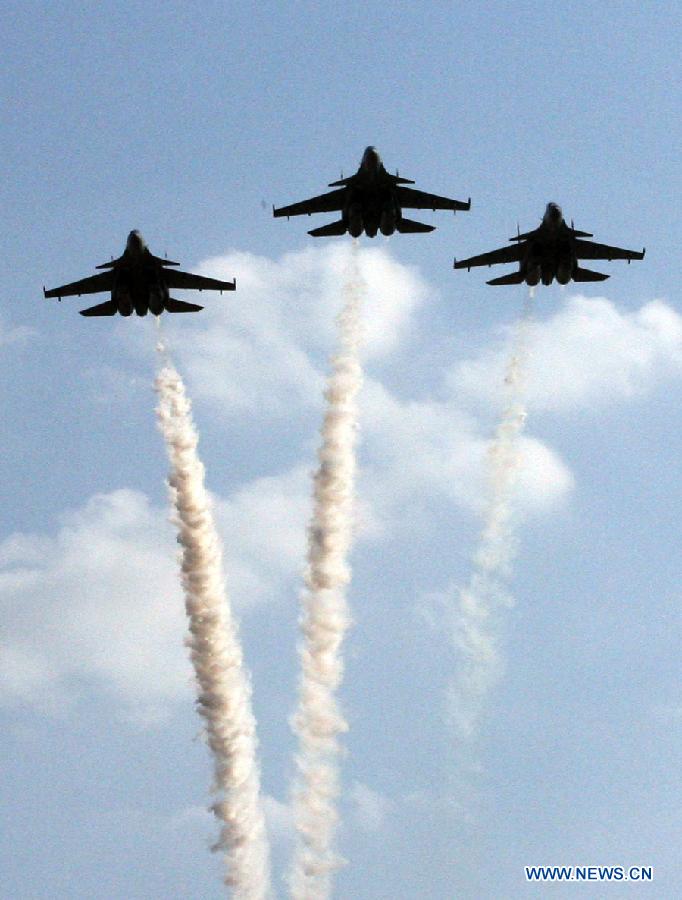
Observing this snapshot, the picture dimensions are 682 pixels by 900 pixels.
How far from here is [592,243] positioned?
3814 inches

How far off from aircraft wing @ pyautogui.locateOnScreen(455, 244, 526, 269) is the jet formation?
7 cm

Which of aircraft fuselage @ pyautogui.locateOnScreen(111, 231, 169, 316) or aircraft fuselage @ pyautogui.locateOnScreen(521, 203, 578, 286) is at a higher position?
aircraft fuselage @ pyautogui.locateOnScreen(521, 203, 578, 286)

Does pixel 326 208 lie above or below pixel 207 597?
above

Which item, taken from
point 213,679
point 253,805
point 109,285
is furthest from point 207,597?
point 109,285

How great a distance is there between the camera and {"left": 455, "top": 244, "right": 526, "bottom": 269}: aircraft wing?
9712 centimetres

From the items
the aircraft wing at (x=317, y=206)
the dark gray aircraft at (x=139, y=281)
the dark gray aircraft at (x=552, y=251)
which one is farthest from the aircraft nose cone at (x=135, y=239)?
the dark gray aircraft at (x=552, y=251)

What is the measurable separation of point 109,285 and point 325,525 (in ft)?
59.9

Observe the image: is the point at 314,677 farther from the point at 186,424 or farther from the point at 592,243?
the point at 592,243

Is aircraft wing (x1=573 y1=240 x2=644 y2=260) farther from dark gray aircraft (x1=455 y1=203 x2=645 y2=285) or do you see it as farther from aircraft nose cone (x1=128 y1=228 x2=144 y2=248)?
aircraft nose cone (x1=128 y1=228 x2=144 y2=248)

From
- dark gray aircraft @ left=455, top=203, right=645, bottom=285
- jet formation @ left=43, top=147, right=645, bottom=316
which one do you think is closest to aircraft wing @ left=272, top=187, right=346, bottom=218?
jet formation @ left=43, top=147, right=645, bottom=316

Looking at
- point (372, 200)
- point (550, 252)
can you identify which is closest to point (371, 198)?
point (372, 200)

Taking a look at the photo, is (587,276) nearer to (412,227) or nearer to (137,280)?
(412,227)

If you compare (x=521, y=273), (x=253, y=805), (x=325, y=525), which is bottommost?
(x=253, y=805)

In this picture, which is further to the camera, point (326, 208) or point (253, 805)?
point (326, 208)
